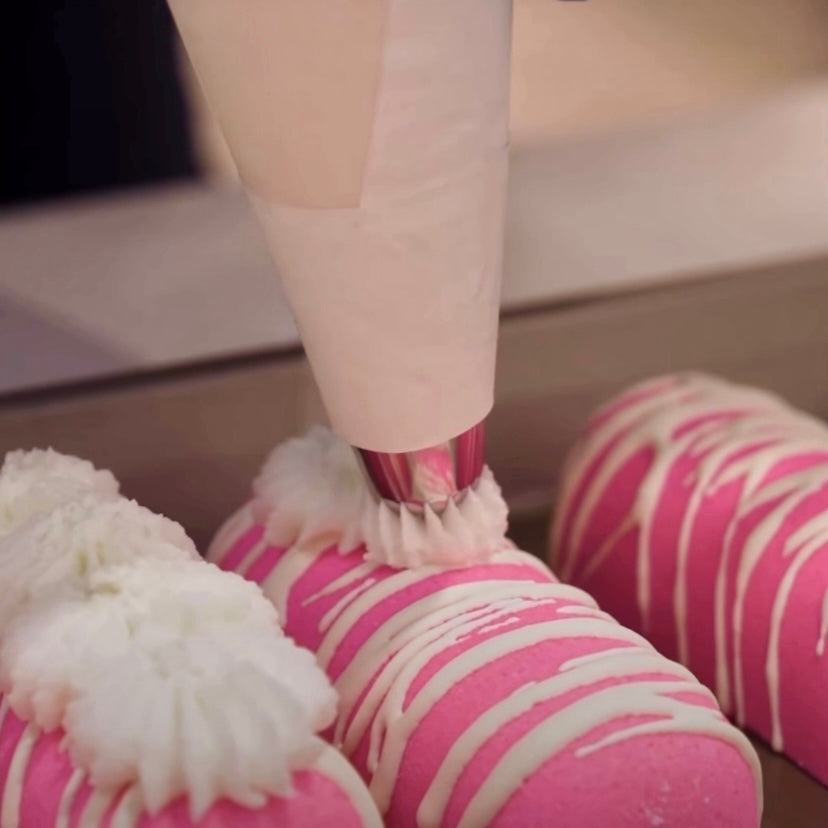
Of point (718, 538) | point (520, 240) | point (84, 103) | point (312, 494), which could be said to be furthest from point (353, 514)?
point (84, 103)

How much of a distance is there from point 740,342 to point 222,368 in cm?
42

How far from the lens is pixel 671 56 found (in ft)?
5.27

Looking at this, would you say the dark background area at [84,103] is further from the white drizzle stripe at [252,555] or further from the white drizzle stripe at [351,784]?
the white drizzle stripe at [351,784]

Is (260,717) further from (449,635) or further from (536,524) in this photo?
(536,524)

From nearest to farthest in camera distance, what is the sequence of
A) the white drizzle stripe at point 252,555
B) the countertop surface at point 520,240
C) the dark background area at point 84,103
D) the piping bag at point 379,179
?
the piping bag at point 379,179, the white drizzle stripe at point 252,555, the countertop surface at point 520,240, the dark background area at point 84,103

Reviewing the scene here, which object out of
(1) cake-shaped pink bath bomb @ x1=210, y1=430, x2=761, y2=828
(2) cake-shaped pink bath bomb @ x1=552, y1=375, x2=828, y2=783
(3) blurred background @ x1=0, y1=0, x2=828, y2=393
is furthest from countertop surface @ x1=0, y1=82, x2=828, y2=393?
(1) cake-shaped pink bath bomb @ x1=210, y1=430, x2=761, y2=828

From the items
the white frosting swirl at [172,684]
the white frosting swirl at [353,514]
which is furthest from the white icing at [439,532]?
the white frosting swirl at [172,684]

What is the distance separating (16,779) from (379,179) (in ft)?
0.99

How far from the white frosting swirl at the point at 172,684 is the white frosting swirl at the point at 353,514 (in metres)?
0.11

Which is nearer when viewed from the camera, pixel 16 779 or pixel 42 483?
pixel 16 779

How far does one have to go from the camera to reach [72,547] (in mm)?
604

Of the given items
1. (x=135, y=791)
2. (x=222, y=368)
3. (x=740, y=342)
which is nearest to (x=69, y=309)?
(x=222, y=368)

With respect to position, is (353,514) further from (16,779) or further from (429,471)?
(16,779)

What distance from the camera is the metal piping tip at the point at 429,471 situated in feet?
2.08
